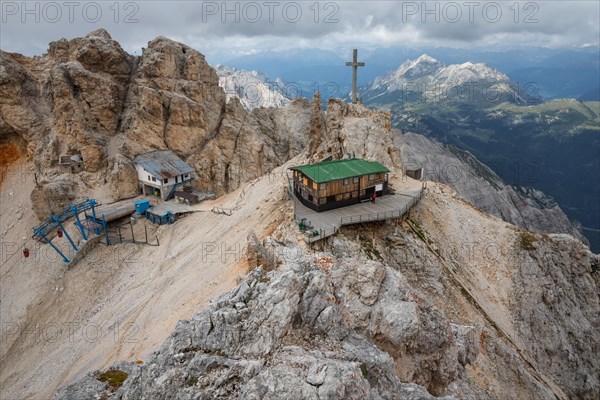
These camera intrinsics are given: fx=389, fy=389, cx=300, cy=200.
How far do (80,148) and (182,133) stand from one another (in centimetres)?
1889

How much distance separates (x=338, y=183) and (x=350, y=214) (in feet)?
12.3

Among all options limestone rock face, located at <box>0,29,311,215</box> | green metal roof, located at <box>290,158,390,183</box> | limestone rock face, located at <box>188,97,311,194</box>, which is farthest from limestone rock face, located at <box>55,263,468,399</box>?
limestone rock face, located at <box>188,97,311,194</box>

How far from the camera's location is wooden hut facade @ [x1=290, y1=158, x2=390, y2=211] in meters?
40.2

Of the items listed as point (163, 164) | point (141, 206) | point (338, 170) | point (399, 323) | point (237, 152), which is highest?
point (338, 170)

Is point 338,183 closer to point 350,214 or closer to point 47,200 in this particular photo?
point 350,214

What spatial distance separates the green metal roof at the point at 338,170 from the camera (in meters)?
40.4

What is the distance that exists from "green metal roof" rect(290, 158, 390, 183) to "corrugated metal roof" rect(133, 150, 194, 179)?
112 ft

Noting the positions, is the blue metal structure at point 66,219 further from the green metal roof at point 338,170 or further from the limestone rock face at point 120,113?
the green metal roof at point 338,170

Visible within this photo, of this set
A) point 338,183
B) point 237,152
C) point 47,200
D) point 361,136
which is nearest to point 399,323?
point 338,183

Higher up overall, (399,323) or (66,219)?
(399,323)

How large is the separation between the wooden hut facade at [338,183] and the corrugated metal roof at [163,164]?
33.3 metres

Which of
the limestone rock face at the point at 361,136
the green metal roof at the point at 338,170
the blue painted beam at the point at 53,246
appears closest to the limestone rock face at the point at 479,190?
the limestone rock face at the point at 361,136

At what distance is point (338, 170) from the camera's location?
42.1m

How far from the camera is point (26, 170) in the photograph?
78875 millimetres
